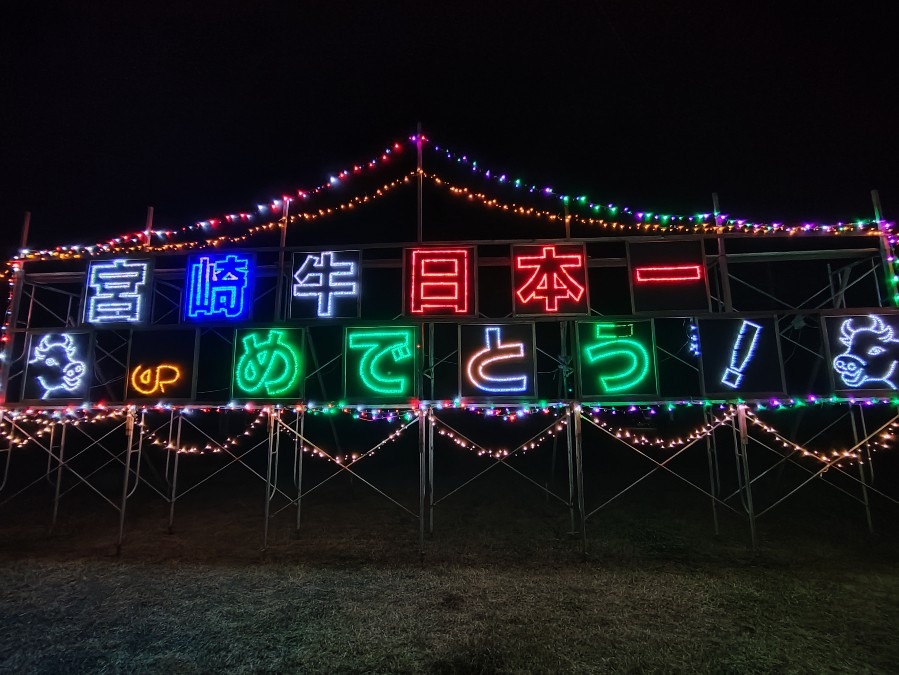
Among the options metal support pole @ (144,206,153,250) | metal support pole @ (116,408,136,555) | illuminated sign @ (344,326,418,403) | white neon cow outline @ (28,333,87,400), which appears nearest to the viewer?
illuminated sign @ (344,326,418,403)

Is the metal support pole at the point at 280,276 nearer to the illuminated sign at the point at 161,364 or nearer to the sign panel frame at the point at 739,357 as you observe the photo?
the illuminated sign at the point at 161,364

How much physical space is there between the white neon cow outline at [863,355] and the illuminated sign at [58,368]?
14141 mm

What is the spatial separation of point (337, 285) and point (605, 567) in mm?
7040

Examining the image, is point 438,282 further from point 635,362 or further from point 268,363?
point 635,362

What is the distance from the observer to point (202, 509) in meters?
11.4

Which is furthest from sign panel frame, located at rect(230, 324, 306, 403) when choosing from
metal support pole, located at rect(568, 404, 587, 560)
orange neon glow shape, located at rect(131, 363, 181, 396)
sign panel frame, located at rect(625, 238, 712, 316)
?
sign panel frame, located at rect(625, 238, 712, 316)

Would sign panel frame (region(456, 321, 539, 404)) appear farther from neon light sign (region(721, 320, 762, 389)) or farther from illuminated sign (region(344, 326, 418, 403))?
neon light sign (region(721, 320, 762, 389))

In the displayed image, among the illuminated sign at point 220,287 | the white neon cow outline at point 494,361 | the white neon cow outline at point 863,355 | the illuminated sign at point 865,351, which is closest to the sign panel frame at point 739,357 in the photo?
the illuminated sign at point 865,351

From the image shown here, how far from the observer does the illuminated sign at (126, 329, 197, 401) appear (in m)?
8.64

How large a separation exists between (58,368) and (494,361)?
8.64 metres

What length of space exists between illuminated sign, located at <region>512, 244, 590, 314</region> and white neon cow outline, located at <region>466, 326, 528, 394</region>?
2.35ft

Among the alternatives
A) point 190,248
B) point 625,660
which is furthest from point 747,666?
point 190,248

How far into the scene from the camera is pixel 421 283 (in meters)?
8.79

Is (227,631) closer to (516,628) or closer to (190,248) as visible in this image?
(516,628)
